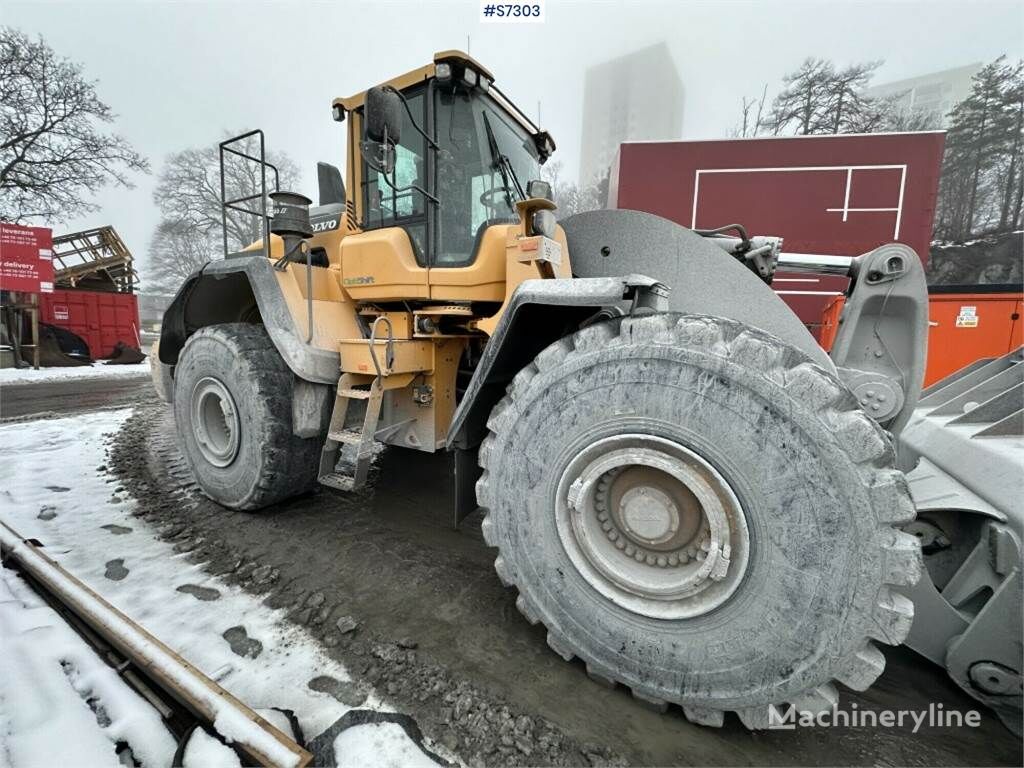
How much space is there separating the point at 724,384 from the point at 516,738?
144cm

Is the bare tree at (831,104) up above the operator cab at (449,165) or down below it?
above

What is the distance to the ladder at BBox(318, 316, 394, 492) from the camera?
277 cm

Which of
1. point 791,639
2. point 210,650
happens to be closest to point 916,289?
point 791,639

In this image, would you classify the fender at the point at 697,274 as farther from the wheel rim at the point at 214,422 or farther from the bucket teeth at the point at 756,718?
the wheel rim at the point at 214,422

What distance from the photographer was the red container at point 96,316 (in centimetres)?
1285

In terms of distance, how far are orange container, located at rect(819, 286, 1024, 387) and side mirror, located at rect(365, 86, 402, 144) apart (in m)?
7.03

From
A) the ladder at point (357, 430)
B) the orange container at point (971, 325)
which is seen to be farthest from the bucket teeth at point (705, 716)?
the orange container at point (971, 325)

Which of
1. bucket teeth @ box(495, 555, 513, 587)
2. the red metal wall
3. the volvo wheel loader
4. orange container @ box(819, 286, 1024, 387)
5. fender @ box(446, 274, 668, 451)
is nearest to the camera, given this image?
the volvo wheel loader

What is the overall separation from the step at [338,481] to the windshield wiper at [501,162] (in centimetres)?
225

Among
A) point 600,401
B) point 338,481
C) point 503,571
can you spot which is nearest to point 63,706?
point 338,481

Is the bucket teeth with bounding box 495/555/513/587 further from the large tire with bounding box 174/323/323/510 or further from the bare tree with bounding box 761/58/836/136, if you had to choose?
the bare tree with bounding box 761/58/836/136

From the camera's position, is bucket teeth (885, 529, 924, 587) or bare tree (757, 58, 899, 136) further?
bare tree (757, 58, 899, 136)

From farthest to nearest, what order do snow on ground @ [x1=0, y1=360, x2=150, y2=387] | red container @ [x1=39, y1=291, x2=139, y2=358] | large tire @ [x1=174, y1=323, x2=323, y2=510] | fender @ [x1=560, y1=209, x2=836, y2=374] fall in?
red container @ [x1=39, y1=291, x2=139, y2=358] < snow on ground @ [x1=0, y1=360, x2=150, y2=387] < large tire @ [x1=174, y1=323, x2=323, y2=510] < fender @ [x1=560, y1=209, x2=836, y2=374]
